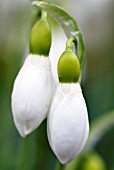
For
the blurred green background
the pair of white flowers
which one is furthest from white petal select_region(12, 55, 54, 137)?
the blurred green background

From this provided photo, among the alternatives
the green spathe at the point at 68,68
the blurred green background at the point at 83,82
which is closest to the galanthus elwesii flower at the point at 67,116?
the green spathe at the point at 68,68

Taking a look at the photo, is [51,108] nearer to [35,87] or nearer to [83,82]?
[35,87]

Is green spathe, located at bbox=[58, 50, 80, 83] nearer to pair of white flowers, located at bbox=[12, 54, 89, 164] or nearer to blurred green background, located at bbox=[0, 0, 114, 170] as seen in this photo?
pair of white flowers, located at bbox=[12, 54, 89, 164]

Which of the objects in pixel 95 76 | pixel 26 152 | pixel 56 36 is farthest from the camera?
pixel 95 76

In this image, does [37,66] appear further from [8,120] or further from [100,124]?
[8,120]

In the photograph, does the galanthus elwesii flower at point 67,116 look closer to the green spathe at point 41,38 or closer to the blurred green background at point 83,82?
the green spathe at point 41,38

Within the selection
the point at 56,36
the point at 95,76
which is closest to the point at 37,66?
the point at 56,36

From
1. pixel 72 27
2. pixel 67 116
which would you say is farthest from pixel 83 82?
pixel 67 116
